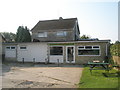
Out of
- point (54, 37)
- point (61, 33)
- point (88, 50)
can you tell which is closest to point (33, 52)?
point (54, 37)

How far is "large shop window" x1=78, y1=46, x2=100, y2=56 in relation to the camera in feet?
58.4

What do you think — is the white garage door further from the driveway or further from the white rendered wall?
the driveway

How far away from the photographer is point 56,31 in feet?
87.7

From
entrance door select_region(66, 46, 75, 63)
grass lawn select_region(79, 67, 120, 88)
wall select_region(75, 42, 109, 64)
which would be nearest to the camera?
grass lawn select_region(79, 67, 120, 88)

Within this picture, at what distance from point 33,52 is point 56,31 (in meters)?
7.79

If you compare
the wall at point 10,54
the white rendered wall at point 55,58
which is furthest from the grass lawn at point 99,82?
the wall at point 10,54

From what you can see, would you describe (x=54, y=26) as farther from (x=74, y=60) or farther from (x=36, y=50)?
(x=74, y=60)

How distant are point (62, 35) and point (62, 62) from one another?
325 inches

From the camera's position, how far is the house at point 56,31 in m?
26.0

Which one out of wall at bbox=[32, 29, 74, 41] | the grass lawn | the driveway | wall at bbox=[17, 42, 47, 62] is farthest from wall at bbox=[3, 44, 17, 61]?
the grass lawn

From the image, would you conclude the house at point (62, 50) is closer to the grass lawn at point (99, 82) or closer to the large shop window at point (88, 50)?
the large shop window at point (88, 50)

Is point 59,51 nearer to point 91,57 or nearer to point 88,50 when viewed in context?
point 88,50

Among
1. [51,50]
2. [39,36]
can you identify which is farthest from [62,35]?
[51,50]

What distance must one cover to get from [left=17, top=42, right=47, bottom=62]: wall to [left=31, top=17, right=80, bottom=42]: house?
17.8 ft
